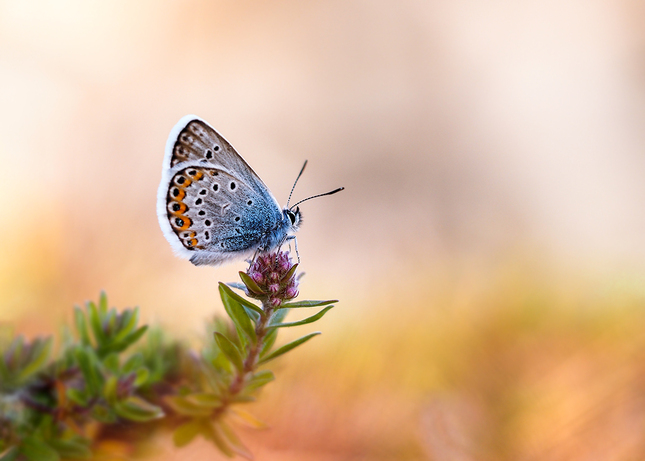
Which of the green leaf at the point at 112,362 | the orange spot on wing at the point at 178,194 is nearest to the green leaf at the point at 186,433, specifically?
the green leaf at the point at 112,362

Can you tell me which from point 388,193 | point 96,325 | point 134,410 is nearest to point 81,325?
point 96,325

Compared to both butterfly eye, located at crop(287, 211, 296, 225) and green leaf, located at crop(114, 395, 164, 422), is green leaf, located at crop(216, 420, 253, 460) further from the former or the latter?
butterfly eye, located at crop(287, 211, 296, 225)

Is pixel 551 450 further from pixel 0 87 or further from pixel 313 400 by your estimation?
pixel 0 87

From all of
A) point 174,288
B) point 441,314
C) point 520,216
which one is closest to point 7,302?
point 174,288

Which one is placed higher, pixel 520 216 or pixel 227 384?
pixel 520 216

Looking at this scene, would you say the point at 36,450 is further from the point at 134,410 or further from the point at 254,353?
the point at 254,353

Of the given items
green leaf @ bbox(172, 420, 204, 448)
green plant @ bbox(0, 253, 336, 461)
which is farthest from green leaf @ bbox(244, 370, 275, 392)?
green leaf @ bbox(172, 420, 204, 448)

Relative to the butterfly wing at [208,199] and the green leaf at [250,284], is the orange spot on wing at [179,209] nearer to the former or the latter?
the butterfly wing at [208,199]
